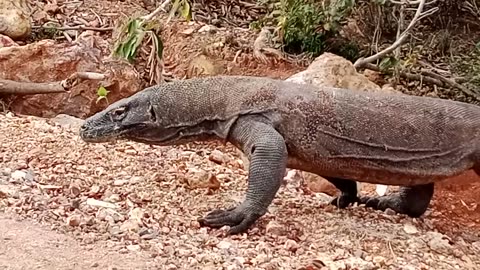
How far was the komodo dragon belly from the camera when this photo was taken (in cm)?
501

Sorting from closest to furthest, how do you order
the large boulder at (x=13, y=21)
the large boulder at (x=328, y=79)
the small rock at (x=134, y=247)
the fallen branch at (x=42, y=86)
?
the small rock at (x=134, y=247), the large boulder at (x=328, y=79), the fallen branch at (x=42, y=86), the large boulder at (x=13, y=21)

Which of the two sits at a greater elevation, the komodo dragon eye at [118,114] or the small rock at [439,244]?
the komodo dragon eye at [118,114]

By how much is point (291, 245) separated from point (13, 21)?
5.65 metres

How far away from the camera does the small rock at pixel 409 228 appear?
5.10m

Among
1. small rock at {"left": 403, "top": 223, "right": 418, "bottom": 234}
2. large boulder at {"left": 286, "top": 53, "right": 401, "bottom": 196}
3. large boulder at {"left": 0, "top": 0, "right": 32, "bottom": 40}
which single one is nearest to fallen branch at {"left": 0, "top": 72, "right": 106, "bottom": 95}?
large boulder at {"left": 0, "top": 0, "right": 32, "bottom": 40}

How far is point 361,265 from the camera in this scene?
169 inches

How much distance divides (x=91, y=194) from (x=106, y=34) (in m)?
5.14

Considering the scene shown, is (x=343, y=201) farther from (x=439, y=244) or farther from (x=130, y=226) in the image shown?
(x=130, y=226)

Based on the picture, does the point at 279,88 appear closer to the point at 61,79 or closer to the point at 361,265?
the point at 361,265

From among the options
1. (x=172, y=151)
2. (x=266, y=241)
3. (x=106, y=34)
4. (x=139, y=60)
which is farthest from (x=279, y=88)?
(x=106, y=34)

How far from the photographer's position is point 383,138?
509 centimetres

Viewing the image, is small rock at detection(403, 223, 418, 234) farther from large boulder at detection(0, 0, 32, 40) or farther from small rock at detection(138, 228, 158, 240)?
large boulder at detection(0, 0, 32, 40)

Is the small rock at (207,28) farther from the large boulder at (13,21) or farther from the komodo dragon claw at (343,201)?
the komodo dragon claw at (343,201)

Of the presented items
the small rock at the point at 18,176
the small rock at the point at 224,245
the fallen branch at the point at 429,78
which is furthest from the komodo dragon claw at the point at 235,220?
the fallen branch at the point at 429,78
